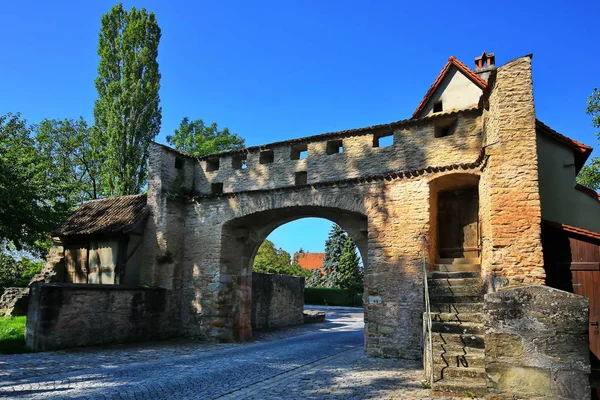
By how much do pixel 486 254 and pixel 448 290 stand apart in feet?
3.37

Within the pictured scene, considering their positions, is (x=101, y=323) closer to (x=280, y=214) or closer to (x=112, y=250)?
(x=112, y=250)

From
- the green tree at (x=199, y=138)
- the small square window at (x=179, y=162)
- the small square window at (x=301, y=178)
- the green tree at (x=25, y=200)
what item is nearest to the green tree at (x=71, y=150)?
the green tree at (x=199, y=138)

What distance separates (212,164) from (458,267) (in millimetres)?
8590

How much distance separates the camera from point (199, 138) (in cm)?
2941

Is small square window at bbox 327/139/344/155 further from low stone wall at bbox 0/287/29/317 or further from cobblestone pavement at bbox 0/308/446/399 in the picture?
low stone wall at bbox 0/287/29/317

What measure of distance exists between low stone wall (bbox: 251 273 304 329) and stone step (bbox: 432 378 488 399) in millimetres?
10990

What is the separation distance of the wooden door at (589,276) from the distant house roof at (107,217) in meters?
11.4

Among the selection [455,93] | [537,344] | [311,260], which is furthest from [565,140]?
[311,260]

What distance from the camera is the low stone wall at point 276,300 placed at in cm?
1697

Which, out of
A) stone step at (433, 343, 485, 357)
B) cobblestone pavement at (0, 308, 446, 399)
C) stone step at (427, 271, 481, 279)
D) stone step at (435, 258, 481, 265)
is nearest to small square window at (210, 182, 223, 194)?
cobblestone pavement at (0, 308, 446, 399)

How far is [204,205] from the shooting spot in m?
13.8

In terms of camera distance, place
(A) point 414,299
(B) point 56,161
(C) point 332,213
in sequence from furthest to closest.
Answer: (B) point 56,161 < (C) point 332,213 < (A) point 414,299

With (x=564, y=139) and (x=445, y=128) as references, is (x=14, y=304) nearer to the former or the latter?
(x=445, y=128)

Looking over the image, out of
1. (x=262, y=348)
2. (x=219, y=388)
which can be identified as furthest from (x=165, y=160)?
(x=219, y=388)
